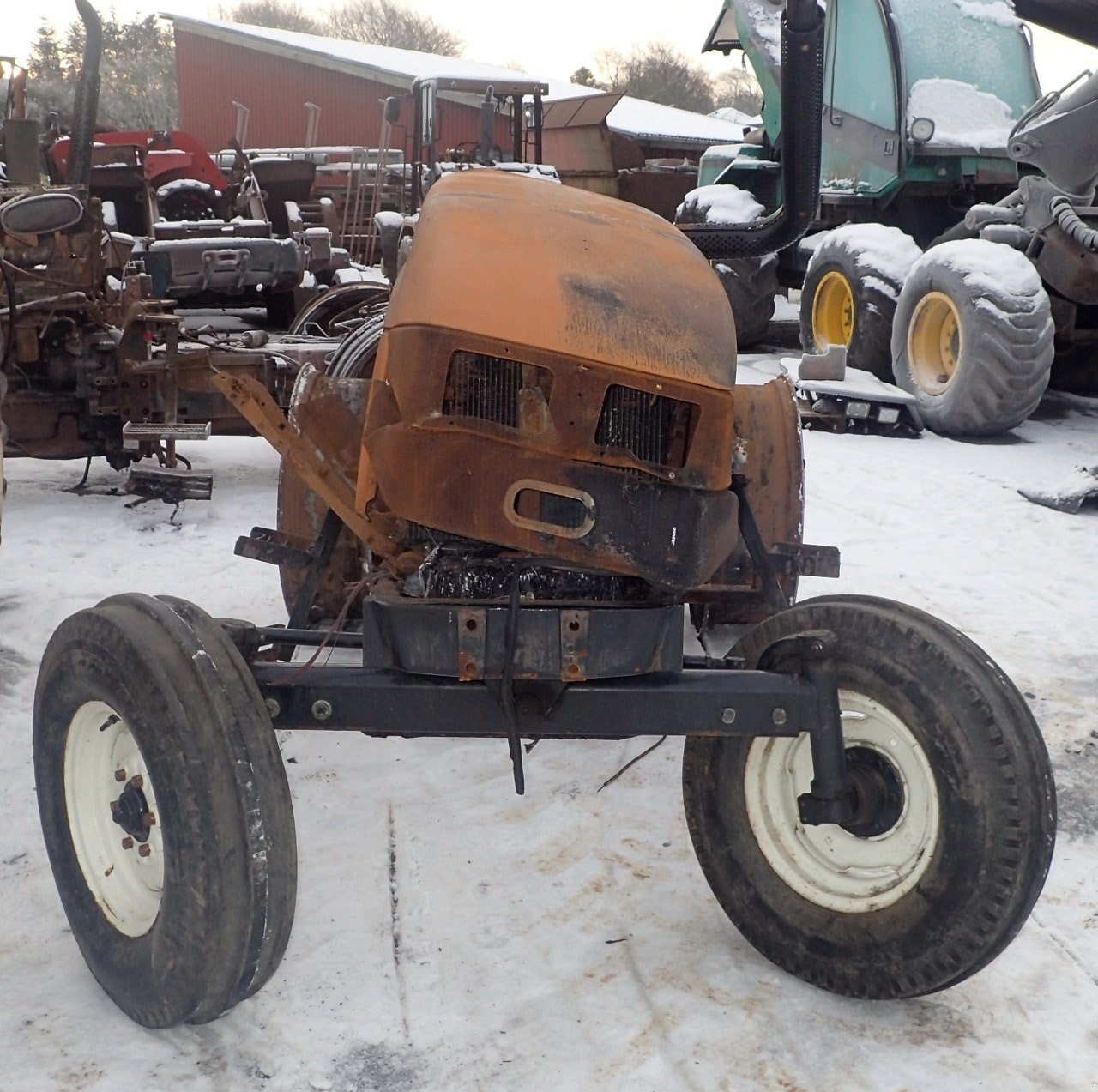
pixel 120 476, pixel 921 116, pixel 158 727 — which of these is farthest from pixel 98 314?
pixel 921 116

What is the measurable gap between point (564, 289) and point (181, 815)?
1.12 m

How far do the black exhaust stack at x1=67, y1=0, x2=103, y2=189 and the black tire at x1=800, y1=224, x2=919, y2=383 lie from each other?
4765 mm

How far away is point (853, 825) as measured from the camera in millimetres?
2510

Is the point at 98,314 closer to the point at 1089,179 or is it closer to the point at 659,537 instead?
the point at 659,537

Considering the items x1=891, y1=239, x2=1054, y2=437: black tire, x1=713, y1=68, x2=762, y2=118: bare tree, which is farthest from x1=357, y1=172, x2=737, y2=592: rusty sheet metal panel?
x1=713, y1=68, x2=762, y2=118: bare tree

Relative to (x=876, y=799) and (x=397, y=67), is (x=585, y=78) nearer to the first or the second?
(x=397, y=67)

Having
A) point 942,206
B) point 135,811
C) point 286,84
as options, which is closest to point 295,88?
point 286,84

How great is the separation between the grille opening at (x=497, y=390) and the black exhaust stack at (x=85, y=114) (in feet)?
13.4

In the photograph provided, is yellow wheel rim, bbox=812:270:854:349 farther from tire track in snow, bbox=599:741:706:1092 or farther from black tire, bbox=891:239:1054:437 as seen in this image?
tire track in snow, bbox=599:741:706:1092

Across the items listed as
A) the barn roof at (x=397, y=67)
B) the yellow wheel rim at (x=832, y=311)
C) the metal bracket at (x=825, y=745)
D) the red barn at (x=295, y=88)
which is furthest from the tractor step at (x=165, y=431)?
the red barn at (x=295, y=88)

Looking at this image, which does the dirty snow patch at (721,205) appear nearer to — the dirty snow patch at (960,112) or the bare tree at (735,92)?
the dirty snow patch at (960,112)

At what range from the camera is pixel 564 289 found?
2350 millimetres

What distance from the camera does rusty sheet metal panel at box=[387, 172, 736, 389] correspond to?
2305 mm

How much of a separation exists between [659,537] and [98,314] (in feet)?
14.3
